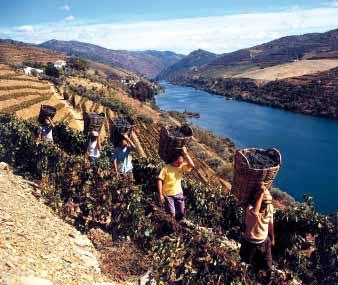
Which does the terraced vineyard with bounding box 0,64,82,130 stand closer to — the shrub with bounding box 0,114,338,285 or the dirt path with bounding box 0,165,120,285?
the shrub with bounding box 0,114,338,285

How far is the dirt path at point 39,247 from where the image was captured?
575 cm

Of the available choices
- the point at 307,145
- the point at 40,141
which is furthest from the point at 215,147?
the point at 40,141

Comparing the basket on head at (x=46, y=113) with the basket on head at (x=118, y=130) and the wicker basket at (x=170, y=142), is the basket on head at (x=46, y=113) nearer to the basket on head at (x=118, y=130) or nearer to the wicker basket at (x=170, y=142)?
the basket on head at (x=118, y=130)

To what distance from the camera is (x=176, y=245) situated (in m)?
6.55

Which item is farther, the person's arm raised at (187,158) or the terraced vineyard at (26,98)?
the terraced vineyard at (26,98)

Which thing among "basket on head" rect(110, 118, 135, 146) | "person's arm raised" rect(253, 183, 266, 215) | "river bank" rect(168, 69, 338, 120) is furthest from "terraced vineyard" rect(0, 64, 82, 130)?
"river bank" rect(168, 69, 338, 120)

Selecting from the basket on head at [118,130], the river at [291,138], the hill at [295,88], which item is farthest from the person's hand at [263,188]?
the hill at [295,88]

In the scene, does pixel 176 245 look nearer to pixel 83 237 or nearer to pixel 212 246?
pixel 212 246

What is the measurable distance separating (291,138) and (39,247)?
232ft

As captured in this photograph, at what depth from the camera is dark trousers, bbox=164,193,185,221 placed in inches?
299

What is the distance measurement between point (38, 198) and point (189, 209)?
3.20m

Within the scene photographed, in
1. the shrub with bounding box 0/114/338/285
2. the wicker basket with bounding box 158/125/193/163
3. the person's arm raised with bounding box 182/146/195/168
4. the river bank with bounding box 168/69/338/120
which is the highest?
the wicker basket with bounding box 158/125/193/163

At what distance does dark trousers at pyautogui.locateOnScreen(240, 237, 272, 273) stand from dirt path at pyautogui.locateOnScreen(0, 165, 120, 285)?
2057 mm

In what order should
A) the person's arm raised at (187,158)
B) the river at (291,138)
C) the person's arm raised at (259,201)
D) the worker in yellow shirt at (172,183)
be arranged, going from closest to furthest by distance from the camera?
1. the person's arm raised at (259,201)
2. the worker in yellow shirt at (172,183)
3. the person's arm raised at (187,158)
4. the river at (291,138)
